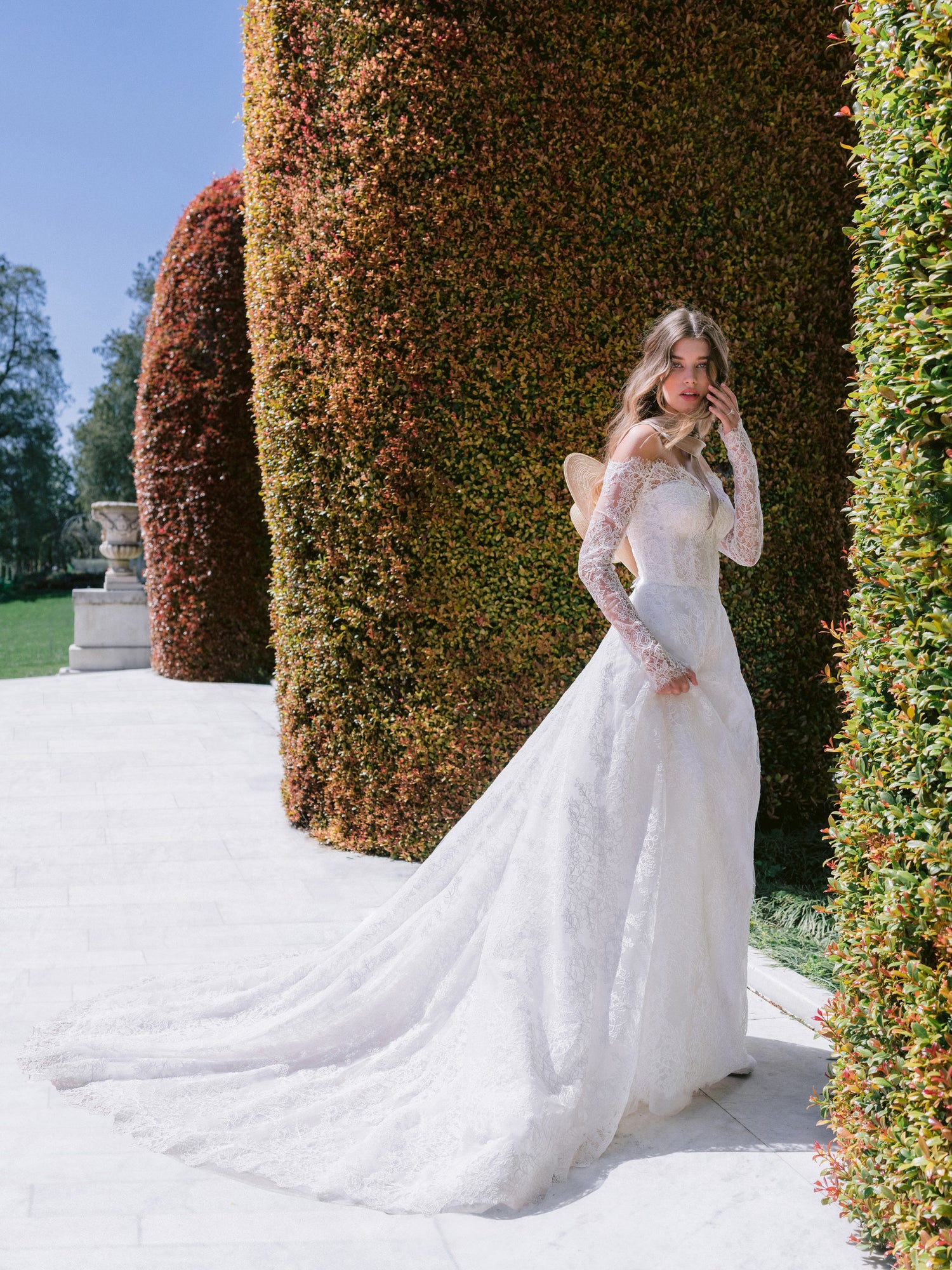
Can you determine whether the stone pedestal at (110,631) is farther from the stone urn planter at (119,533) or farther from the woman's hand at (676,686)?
the woman's hand at (676,686)

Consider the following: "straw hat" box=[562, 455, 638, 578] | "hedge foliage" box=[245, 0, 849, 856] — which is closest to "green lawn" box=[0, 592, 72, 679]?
"hedge foliage" box=[245, 0, 849, 856]

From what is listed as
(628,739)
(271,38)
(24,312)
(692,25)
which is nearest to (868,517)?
(628,739)

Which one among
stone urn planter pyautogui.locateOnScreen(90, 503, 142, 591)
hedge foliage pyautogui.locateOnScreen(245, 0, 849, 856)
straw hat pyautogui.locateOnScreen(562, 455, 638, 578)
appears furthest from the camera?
stone urn planter pyautogui.locateOnScreen(90, 503, 142, 591)

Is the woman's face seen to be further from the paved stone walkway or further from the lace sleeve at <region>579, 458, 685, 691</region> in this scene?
the paved stone walkway

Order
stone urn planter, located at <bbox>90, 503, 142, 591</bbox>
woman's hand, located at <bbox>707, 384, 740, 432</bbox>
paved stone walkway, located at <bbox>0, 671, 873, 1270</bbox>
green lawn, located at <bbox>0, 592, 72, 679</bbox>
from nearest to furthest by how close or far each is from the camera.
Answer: paved stone walkway, located at <bbox>0, 671, 873, 1270</bbox>, woman's hand, located at <bbox>707, 384, 740, 432</bbox>, stone urn planter, located at <bbox>90, 503, 142, 591</bbox>, green lawn, located at <bbox>0, 592, 72, 679</bbox>

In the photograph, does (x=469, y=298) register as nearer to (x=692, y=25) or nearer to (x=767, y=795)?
(x=692, y=25)

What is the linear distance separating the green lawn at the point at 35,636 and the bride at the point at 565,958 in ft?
49.5

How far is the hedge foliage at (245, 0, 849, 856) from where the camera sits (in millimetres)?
5688

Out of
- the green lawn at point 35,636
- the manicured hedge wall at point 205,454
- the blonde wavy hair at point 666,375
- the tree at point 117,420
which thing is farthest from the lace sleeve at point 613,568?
the tree at point 117,420

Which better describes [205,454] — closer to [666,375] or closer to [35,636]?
[666,375]

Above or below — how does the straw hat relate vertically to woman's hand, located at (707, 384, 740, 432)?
below

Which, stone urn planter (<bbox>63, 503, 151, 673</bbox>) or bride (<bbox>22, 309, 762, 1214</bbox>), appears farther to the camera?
stone urn planter (<bbox>63, 503, 151, 673</bbox>)

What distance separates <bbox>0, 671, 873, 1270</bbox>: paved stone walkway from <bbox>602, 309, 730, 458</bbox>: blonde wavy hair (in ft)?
6.85

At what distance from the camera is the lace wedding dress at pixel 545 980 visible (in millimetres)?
3078
